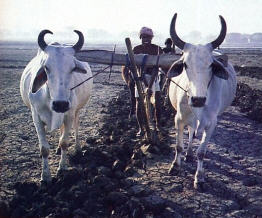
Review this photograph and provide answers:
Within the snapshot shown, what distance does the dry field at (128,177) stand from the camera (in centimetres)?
420

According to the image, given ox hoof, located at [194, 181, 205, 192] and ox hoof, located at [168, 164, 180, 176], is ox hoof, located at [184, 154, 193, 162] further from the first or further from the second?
ox hoof, located at [194, 181, 205, 192]

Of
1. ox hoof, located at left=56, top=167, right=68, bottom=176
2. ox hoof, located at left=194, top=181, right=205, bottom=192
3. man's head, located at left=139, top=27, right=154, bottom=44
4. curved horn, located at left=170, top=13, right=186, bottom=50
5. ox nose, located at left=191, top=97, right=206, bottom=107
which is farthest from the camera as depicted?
man's head, located at left=139, top=27, right=154, bottom=44

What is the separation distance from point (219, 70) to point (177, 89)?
42.6 inches

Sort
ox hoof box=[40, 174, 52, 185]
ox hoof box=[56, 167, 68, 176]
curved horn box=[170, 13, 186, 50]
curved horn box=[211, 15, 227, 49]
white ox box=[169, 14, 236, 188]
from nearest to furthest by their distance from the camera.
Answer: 1. white ox box=[169, 14, 236, 188]
2. curved horn box=[211, 15, 227, 49]
3. curved horn box=[170, 13, 186, 50]
4. ox hoof box=[40, 174, 52, 185]
5. ox hoof box=[56, 167, 68, 176]

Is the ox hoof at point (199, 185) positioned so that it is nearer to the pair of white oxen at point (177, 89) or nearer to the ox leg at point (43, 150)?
the pair of white oxen at point (177, 89)

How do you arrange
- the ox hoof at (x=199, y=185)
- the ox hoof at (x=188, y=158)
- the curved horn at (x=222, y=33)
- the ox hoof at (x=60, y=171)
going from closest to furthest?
1. the curved horn at (x=222, y=33)
2. the ox hoof at (x=199, y=185)
3. the ox hoof at (x=60, y=171)
4. the ox hoof at (x=188, y=158)

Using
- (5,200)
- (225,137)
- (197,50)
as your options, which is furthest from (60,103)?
(225,137)

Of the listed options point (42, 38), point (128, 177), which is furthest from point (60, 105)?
point (128, 177)

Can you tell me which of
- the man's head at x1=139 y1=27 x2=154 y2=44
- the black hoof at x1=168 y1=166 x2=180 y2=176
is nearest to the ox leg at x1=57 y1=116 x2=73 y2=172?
the black hoof at x1=168 y1=166 x2=180 y2=176

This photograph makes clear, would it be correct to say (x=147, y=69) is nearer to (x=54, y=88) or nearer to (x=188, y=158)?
(x=188, y=158)

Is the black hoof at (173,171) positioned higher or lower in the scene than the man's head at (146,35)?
lower

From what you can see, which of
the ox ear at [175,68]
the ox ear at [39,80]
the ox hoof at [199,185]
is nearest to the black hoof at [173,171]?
the ox hoof at [199,185]

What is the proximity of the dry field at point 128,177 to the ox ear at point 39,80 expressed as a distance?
131 cm

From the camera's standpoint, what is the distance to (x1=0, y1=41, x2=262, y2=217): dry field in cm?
420
